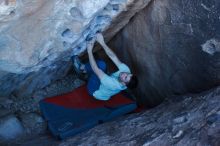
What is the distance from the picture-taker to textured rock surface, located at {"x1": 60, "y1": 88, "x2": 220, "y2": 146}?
235 cm

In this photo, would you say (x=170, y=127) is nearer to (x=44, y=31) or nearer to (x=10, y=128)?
(x=44, y=31)

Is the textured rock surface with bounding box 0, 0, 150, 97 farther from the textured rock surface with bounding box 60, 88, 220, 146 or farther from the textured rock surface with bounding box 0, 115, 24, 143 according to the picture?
the textured rock surface with bounding box 60, 88, 220, 146

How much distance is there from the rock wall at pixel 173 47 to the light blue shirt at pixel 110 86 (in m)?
0.28

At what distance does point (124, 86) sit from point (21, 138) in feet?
3.51

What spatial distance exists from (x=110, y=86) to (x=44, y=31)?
91 centimetres

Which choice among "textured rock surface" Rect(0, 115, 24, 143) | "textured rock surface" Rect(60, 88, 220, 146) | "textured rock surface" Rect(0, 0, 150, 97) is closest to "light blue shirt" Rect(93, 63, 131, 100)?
"textured rock surface" Rect(0, 0, 150, 97)

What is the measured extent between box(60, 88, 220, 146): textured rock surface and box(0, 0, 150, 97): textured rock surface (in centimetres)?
79

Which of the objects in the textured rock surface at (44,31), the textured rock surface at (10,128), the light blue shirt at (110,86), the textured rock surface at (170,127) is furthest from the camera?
the light blue shirt at (110,86)

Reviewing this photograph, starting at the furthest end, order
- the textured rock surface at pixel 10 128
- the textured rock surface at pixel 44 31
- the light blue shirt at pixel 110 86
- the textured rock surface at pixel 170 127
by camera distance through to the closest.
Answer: the light blue shirt at pixel 110 86 < the textured rock surface at pixel 10 128 < the textured rock surface at pixel 44 31 < the textured rock surface at pixel 170 127

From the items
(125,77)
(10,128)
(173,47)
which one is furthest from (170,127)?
(10,128)

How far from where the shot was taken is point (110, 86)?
3.54 m

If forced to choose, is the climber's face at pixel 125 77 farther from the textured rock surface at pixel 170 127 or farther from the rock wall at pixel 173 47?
the textured rock surface at pixel 170 127

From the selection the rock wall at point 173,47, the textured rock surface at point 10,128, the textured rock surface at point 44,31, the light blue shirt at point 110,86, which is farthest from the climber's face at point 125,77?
the textured rock surface at point 10,128

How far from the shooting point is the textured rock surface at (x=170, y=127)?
235cm
